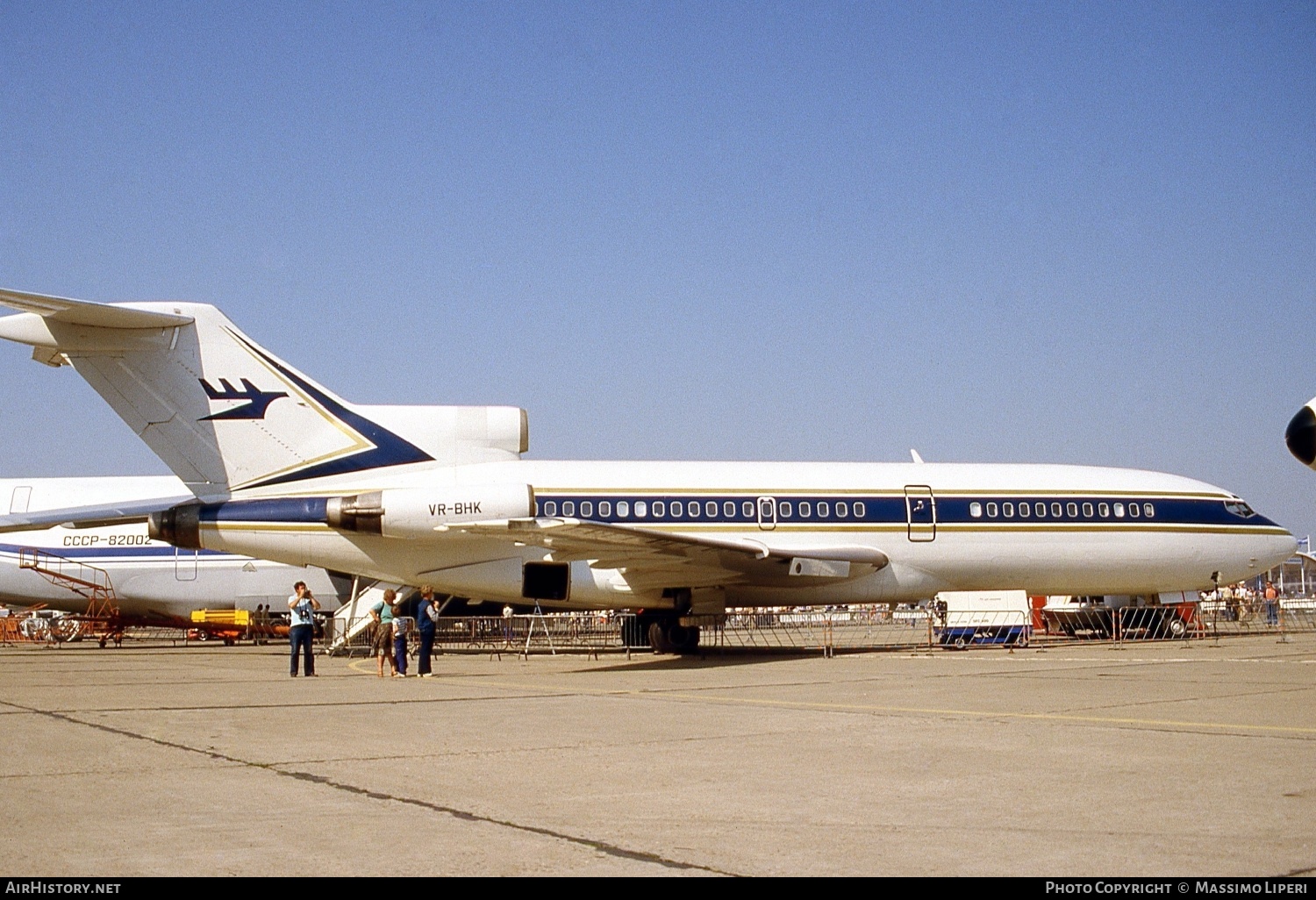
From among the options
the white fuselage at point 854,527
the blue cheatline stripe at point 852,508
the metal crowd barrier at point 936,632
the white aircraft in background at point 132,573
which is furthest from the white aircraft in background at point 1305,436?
the white aircraft in background at point 132,573

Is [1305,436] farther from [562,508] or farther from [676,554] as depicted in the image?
[562,508]

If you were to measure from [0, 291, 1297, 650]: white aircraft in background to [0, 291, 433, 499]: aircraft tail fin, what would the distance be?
0.10ft

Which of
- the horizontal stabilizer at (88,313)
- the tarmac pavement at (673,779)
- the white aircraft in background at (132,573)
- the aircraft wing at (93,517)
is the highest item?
the horizontal stabilizer at (88,313)

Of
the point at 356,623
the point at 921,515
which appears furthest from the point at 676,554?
the point at 356,623

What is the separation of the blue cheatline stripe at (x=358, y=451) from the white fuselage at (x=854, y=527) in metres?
0.17

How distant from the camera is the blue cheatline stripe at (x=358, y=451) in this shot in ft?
67.7

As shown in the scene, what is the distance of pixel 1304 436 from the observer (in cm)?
733

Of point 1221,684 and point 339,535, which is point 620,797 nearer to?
point 1221,684

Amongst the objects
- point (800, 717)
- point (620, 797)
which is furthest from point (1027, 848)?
point (800, 717)

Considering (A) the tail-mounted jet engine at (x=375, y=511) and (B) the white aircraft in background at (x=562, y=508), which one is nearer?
(A) the tail-mounted jet engine at (x=375, y=511)

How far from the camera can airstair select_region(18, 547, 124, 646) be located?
105ft

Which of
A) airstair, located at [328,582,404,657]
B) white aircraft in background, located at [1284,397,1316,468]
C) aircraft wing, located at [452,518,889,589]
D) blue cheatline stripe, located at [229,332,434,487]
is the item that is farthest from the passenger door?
white aircraft in background, located at [1284,397,1316,468]

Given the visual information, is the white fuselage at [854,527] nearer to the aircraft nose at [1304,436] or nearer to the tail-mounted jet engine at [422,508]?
the tail-mounted jet engine at [422,508]

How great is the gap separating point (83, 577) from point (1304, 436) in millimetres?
31397
